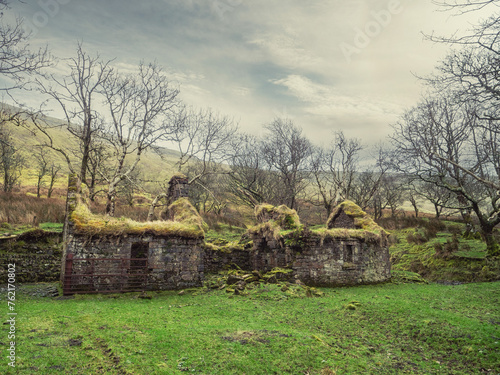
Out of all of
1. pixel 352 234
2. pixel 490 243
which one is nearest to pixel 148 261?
pixel 352 234

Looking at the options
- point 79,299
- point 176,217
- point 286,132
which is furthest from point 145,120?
point 286,132

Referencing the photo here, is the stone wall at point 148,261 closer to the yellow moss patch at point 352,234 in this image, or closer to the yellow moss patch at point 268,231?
the yellow moss patch at point 268,231

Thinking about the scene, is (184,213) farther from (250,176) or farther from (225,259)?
(250,176)

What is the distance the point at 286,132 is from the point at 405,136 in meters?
14.6

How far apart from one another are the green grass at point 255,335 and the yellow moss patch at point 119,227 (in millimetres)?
2343

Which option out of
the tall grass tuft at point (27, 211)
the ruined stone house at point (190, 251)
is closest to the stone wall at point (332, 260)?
the ruined stone house at point (190, 251)

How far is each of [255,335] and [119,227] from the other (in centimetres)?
710

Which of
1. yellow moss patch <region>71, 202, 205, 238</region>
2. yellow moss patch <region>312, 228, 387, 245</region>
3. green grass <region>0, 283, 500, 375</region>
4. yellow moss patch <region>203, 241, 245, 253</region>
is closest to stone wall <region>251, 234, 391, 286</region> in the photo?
yellow moss patch <region>312, 228, 387, 245</region>

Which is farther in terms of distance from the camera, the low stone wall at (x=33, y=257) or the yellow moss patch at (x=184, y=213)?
the yellow moss patch at (x=184, y=213)

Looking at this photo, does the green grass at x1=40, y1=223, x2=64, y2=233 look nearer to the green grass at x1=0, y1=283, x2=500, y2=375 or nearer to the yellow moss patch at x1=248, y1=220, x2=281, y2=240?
the green grass at x1=0, y1=283, x2=500, y2=375

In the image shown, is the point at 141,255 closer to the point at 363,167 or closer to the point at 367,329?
the point at 367,329

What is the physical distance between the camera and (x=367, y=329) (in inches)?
304

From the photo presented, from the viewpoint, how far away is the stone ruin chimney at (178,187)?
52.8 feet

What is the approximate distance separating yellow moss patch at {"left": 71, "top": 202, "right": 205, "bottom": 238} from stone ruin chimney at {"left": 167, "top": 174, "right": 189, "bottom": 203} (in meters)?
4.17
